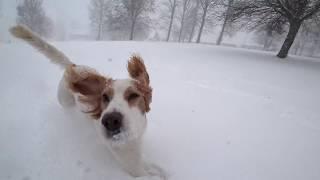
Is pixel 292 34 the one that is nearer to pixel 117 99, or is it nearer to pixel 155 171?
pixel 155 171

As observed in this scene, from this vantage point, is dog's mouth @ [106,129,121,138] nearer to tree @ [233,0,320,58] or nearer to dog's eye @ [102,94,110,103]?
dog's eye @ [102,94,110,103]

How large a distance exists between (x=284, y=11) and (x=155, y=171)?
11.3m

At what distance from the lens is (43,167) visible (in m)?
2.95

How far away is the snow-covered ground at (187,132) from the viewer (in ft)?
9.88

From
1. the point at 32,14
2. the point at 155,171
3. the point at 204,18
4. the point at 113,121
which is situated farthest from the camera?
the point at 32,14

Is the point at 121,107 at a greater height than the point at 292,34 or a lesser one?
greater

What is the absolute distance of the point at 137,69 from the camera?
332cm

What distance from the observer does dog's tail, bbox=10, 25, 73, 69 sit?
436 centimetres

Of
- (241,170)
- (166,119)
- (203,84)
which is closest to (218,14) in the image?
(203,84)

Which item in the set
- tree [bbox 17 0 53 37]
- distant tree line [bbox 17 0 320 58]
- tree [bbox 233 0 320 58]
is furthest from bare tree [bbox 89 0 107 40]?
tree [bbox 233 0 320 58]

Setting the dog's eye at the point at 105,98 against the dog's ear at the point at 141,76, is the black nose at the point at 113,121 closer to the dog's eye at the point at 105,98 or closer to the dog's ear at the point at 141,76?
the dog's eye at the point at 105,98

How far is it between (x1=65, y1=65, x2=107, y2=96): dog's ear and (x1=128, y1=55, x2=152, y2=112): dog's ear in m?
0.45

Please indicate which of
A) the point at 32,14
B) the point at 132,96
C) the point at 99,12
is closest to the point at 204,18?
the point at 99,12

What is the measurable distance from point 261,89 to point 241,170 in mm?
3608
